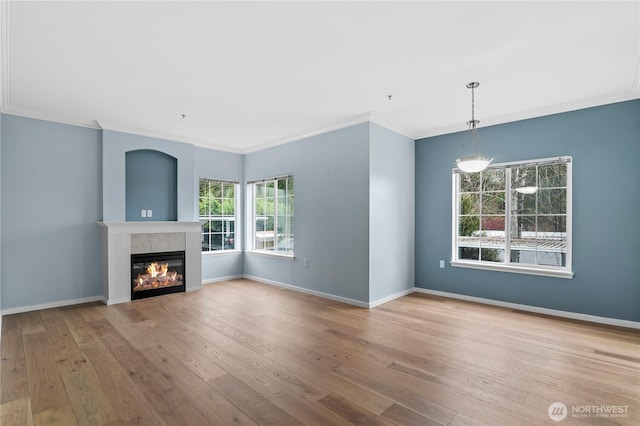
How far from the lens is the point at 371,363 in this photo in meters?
2.86

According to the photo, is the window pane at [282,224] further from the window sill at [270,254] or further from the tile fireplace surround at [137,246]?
the tile fireplace surround at [137,246]

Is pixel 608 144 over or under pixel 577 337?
over

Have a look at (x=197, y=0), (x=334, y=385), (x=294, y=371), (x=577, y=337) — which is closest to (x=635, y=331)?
(x=577, y=337)

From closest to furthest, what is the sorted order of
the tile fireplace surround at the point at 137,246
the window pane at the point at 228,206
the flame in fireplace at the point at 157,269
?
the tile fireplace surround at the point at 137,246 < the flame in fireplace at the point at 157,269 < the window pane at the point at 228,206

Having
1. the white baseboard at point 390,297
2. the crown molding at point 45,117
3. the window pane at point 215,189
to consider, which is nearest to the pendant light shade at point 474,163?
the white baseboard at point 390,297

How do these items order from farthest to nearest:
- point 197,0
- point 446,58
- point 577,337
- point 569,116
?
point 569,116, point 577,337, point 446,58, point 197,0

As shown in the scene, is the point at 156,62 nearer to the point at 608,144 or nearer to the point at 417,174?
the point at 417,174

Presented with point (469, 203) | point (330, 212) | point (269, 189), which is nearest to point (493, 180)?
point (469, 203)

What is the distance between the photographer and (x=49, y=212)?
4602 millimetres

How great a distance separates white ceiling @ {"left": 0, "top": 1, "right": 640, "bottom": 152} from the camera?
229 centimetres

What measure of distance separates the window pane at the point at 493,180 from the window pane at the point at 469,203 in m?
0.20

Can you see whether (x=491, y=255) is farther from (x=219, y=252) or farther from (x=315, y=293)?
(x=219, y=252)

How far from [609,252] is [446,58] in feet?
10.4

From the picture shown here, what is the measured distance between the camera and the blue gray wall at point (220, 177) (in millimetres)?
6230
